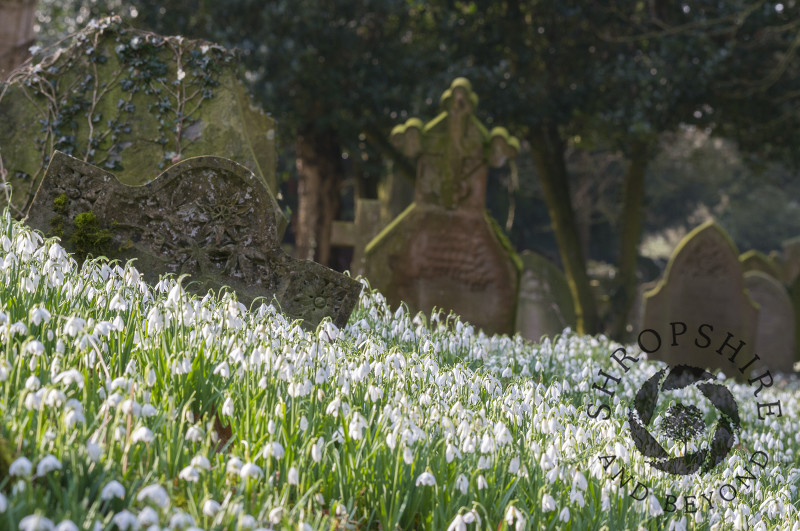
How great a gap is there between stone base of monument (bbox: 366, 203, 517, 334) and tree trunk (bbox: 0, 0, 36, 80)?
4839 millimetres

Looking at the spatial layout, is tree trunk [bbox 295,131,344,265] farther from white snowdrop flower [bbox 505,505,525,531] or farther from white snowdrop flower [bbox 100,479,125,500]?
white snowdrop flower [bbox 100,479,125,500]

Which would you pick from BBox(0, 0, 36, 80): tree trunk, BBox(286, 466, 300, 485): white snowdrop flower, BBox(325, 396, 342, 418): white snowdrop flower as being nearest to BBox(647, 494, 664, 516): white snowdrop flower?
BBox(325, 396, 342, 418): white snowdrop flower

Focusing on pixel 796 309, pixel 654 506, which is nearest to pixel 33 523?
pixel 654 506

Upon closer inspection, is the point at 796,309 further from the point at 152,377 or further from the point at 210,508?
the point at 210,508

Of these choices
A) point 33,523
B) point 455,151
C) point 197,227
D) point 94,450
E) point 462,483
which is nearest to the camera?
point 33,523

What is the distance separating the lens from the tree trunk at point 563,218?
15375 millimetres

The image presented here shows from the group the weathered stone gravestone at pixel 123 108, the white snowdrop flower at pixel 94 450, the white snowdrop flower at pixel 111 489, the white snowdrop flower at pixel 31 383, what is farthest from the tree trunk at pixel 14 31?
the white snowdrop flower at pixel 111 489

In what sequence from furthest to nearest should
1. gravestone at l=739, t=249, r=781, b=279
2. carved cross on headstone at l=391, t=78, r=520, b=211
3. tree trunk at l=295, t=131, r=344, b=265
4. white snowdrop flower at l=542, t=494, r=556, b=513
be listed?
gravestone at l=739, t=249, r=781, b=279
tree trunk at l=295, t=131, r=344, b=265
carved cross on headstone at l=391, t=78, r=520, b=211
white snowdrop flower at l=542, t=494, r=556, b=513

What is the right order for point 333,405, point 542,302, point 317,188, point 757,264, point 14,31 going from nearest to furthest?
point 333,405 → point 14,31 → point 542,302 → point 317,188 → point 757,264

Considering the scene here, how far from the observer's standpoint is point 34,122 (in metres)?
7.23

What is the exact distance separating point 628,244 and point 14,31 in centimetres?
1098

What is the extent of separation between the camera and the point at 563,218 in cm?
1572

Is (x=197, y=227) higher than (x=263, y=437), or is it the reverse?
(x=197, y=227)

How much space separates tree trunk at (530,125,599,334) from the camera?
15375 mm
